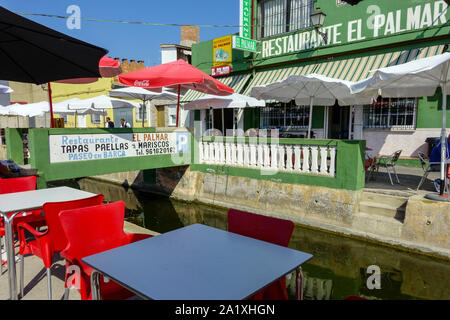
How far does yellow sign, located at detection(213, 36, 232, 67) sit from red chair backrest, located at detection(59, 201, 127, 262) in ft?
41.1

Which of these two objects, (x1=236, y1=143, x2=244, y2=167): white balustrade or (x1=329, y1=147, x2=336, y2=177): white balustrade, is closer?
(x1=329, y1=147, x2=336, y2=177): white balustrade

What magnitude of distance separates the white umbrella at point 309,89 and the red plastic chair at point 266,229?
5.45 meters

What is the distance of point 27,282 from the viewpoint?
3.37 metres

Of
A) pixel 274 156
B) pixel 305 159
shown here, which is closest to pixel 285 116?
pixel 274 156

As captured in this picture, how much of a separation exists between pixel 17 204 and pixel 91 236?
1190mm

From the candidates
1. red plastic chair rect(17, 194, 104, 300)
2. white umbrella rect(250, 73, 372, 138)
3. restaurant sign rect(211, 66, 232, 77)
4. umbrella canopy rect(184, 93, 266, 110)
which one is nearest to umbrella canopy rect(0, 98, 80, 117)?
restaurant sign rect(211, 66, 232, 77)

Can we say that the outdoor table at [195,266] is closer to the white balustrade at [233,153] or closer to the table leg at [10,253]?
the table leg at [10,253]

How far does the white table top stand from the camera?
3.16 metres

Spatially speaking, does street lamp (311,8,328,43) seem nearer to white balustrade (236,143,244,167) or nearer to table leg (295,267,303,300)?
white balustrade (236,143,244,167)

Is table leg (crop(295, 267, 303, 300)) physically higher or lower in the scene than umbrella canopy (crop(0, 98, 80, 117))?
lower

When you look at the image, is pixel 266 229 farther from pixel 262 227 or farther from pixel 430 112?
pixel 430 112

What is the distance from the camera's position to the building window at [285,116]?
479 inches

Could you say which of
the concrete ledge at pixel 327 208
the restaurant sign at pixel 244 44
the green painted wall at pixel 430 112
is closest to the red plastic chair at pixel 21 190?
the concrete ledge at pixel 327 208
